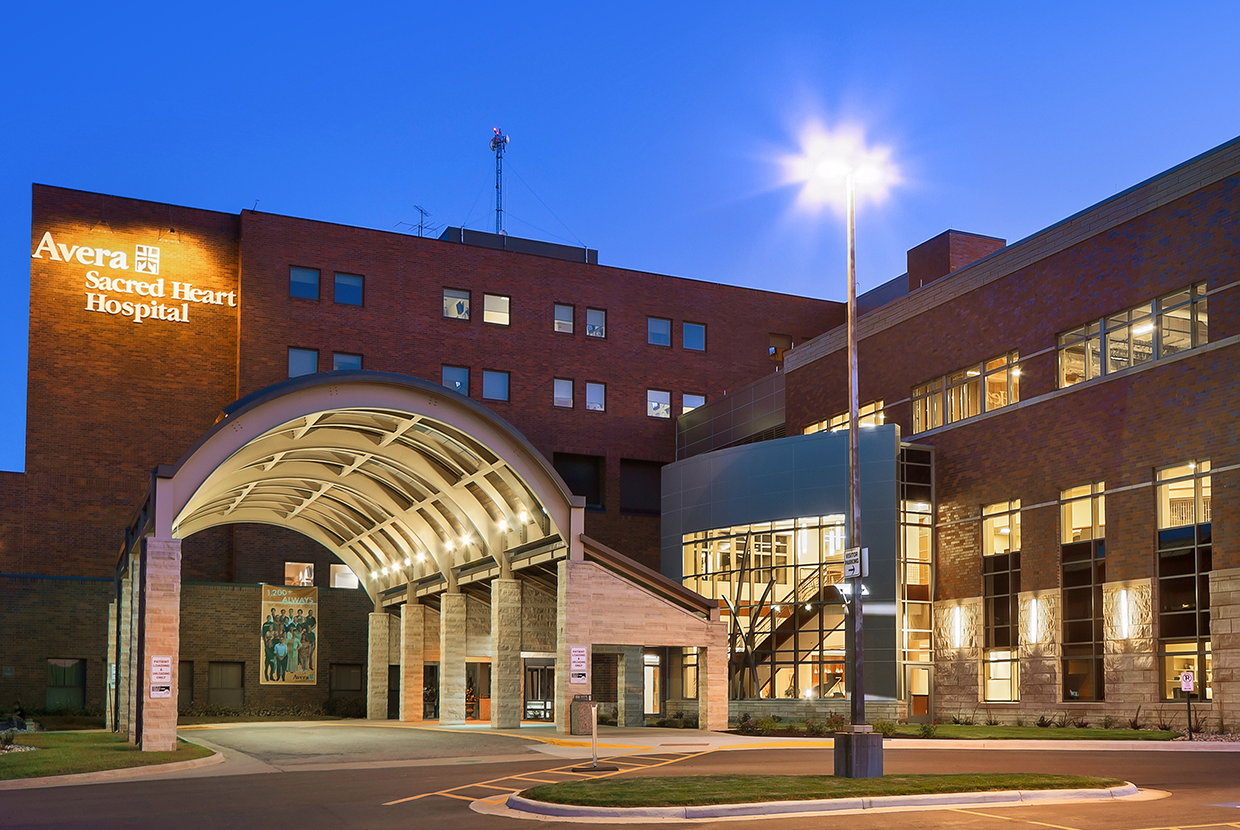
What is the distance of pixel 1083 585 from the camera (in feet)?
124

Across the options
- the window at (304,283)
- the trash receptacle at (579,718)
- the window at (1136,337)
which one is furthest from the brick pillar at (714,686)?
the window at (304,283)

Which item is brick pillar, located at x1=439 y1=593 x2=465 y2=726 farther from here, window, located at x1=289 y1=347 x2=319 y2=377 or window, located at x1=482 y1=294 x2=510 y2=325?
window, located at x1=482 y1=294 x2=510 y2=325

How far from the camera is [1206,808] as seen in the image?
16062 millimetres

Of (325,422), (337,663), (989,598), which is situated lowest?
(337,663)

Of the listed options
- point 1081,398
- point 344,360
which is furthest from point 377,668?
point 1081,398

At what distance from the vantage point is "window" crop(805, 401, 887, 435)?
48125 mm

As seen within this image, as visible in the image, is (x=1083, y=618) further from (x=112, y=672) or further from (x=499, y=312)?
(x=112, y=672)

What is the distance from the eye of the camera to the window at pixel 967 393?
41.8m

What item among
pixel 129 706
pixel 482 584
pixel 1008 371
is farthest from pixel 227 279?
pixel 1008 371

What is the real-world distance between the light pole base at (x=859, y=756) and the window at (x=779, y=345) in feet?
153

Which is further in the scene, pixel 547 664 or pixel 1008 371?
pixel 547 664

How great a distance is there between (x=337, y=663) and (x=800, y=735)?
26.9 metres

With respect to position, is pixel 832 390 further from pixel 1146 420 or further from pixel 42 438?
pixel 42 438

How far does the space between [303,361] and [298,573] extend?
9.53m
